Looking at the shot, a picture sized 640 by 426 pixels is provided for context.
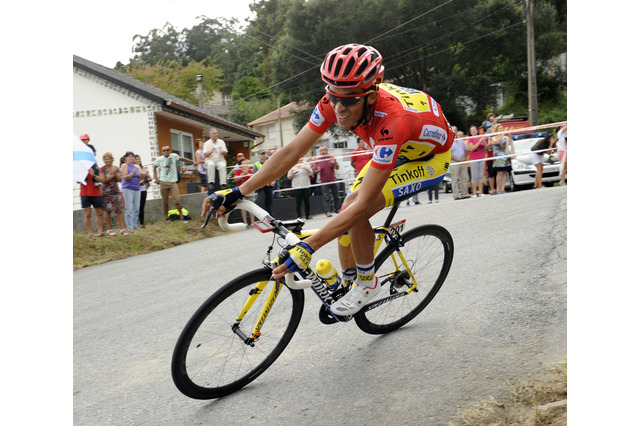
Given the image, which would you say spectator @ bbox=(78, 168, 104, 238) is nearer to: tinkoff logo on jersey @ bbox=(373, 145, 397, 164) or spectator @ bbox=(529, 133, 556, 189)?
tinkoff logo on jersey @ bbox=(373, 145, 397, 164)

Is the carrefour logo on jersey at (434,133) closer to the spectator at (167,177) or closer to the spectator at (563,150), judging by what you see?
the spectator at (563,150)

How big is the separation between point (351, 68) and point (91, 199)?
337 inches

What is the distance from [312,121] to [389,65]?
28532 millimetres

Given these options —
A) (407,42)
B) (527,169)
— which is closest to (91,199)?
(527,169)

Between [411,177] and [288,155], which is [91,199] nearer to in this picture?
[288,155]

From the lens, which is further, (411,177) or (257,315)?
(411,177)

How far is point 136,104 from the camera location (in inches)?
824

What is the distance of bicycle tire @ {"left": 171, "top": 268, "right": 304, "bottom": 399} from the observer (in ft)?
11.1

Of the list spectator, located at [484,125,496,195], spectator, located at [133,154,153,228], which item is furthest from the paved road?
spectator, located at [484,125,496,195]

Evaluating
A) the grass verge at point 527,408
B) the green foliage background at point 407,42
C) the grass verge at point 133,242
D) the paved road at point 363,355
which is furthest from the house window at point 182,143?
the grass verge at point 527,408

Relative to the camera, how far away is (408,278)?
4.51 m

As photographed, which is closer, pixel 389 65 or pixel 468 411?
pixel 468 411
